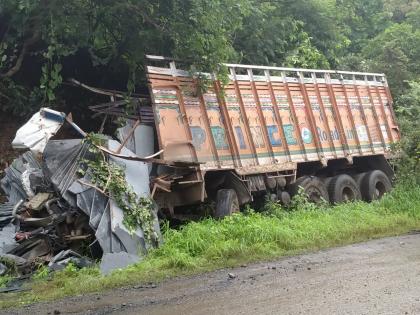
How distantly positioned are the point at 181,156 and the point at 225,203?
1199 millimetres

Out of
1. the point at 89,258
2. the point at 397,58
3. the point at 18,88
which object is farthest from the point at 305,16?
the point at 89,258

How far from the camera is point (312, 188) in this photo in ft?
36.9

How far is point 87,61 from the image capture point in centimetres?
1145

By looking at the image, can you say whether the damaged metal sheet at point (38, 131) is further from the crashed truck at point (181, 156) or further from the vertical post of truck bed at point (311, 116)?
the vertical post of truck bed at point (311, 116)

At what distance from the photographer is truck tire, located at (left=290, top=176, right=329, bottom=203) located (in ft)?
35.8

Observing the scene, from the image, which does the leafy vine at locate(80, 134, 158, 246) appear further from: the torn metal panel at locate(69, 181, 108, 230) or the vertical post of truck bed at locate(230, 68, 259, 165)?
the vertical post of truck bed at locate(230, 68, 259, 165)

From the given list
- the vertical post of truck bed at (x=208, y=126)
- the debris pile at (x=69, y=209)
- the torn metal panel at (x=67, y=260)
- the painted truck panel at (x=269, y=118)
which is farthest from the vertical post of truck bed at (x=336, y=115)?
the torn metal panel at (x=67, y=260)

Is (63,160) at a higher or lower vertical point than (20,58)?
lower

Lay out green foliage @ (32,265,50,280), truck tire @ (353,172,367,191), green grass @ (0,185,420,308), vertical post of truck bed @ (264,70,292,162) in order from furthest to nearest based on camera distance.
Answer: truck tire @ (353,172,367,191) → vertical post of truck bed @ (264,70,292,162) → green foliage @ (32,265,50,280) → green grass @ (0,185,420,308)

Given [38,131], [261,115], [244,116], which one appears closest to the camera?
[38,131]

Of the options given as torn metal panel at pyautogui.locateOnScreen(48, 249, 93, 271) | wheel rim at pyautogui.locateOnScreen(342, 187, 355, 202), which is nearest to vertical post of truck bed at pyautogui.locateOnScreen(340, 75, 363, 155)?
wheel rim at pyautogui.locateOnScreen(342, 187, 355, 202)

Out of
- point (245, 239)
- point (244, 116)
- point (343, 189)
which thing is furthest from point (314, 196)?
point (245, 239)

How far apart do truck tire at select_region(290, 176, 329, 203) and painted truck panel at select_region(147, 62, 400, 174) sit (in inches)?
17.0

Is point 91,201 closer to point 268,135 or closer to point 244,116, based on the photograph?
point 244,116
